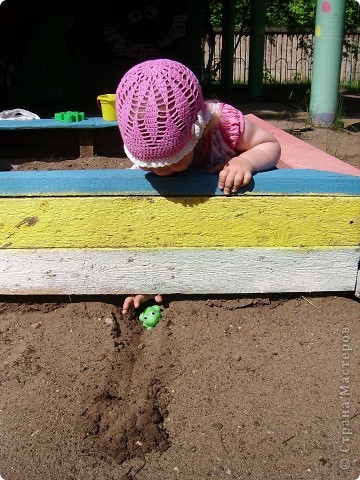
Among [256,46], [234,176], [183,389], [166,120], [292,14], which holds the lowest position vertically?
[183,389]

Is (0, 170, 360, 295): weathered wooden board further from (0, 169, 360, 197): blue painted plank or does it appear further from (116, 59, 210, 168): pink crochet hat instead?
(116, 59, 210, 168): pink crochet hat

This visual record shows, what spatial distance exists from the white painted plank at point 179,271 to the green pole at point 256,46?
8.44m

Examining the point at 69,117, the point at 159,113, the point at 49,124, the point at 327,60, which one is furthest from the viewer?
the point at 327,60

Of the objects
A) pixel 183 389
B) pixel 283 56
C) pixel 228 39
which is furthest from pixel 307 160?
pixel 283 56

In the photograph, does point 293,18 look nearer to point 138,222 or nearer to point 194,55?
point 194,55

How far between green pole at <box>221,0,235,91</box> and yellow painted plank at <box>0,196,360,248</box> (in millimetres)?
10477

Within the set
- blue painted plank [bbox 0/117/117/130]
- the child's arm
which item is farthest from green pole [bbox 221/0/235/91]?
the child's arm

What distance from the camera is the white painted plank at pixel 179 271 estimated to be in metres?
2.15

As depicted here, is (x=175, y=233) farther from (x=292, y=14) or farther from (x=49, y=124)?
(x=292, y=14)

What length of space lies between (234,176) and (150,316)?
0.65 meters

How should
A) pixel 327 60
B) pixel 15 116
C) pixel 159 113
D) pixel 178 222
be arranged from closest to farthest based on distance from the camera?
pixel 159 113 < pixel 178 222 < pixel 15 116 < pixel 327 60

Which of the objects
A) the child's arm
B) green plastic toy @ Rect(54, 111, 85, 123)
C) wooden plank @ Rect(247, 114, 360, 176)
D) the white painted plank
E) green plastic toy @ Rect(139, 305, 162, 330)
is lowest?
green plastic toy @ Rect(139, 305, 162, 330)

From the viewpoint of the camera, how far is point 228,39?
11922mm

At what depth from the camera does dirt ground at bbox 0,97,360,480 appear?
1546mm
